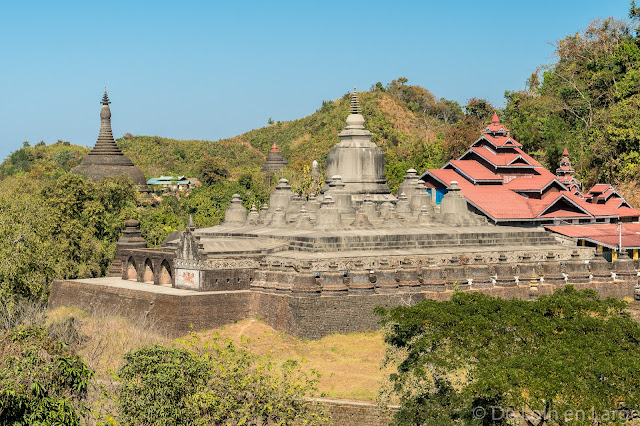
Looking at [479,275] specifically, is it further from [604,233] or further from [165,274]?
[165,274]

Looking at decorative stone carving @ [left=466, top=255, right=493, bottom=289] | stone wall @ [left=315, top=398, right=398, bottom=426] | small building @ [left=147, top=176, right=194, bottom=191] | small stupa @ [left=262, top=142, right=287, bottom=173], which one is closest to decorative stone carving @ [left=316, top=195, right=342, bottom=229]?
decorative stone carving @ [left=466, top=255, right=493, bottom=289]

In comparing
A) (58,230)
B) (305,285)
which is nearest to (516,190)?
(305,285)

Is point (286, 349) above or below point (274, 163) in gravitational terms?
below

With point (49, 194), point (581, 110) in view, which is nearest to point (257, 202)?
point (49, 194)

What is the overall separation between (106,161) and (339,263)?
4761 centimetres

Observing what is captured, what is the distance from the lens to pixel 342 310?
3847 cm

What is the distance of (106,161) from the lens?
83.8 m

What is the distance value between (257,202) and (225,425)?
4496 centimetres

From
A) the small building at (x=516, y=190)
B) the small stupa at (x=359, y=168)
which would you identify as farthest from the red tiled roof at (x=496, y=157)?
the small stupa at (x=359, y=168)

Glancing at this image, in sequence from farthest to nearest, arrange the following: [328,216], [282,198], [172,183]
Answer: [172,183]
[282,198]
[328,216]

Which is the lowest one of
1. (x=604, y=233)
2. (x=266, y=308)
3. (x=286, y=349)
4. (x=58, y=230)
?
(x=286, y=349)

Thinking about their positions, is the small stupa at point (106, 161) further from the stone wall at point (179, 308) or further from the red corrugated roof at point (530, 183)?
the stone wall at point (179, 308)

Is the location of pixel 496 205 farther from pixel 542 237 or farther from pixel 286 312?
pixel 286 312

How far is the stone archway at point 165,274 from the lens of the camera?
44281 mm
